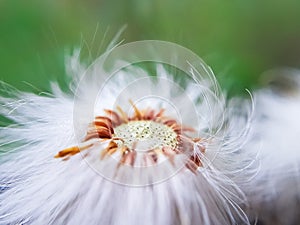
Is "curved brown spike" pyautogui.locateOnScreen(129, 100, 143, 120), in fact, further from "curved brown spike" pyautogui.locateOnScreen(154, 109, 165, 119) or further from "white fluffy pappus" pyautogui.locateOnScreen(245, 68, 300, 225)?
"white fluffy pappus" pyautogui.locateOnScreen(245, 68, 300, 225)

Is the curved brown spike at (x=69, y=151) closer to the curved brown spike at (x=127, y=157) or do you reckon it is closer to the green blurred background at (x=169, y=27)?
the curved brown spike at (x=127, y=157)

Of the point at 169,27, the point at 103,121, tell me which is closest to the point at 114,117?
the point at 103,121

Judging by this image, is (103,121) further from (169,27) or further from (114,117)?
(169,27)

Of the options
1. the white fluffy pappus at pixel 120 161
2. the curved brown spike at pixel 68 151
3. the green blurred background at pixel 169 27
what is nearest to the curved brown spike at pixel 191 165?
the white fluffy pappus at pixel 120 161

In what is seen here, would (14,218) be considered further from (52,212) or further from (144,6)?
(144,6)

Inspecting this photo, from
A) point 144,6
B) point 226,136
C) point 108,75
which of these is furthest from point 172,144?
point 144,6

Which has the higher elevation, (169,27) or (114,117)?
(169,27)

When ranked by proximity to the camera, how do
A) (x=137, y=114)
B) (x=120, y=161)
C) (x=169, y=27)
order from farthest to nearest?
(x=169, y=27), (x=137, y=114), (x=120, y=161)
